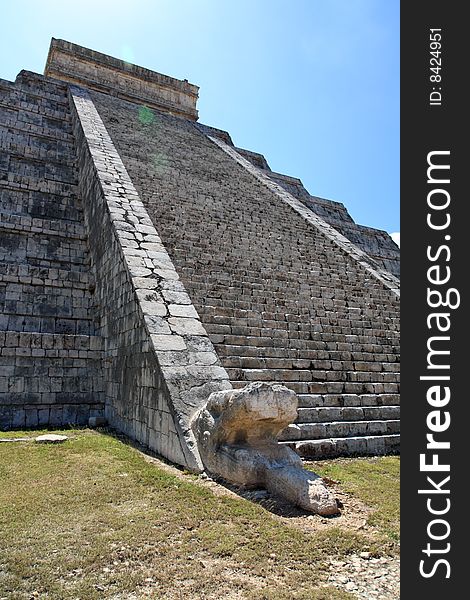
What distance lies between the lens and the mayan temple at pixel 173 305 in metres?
5.41

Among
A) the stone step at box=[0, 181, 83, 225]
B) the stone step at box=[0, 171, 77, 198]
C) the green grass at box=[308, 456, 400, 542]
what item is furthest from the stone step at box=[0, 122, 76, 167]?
the green grass at box=[308, 456, 400, 542]

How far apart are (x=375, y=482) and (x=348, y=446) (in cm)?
111

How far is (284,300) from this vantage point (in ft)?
26.7

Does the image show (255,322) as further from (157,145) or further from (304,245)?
(157,145)

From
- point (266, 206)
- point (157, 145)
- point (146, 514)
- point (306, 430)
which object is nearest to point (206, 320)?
point (306, 430)

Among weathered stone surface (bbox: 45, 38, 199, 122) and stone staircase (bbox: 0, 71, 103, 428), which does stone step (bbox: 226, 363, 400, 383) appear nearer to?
stone staircase (bbox: 0, 71, 103, 428)

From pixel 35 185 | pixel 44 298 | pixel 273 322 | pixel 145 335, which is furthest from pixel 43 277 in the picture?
pixel 273 322

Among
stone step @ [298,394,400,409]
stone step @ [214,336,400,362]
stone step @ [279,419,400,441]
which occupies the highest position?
stone step @ [214,336,400,362]

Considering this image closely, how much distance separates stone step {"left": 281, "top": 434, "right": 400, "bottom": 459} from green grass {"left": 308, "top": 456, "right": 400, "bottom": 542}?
16 cm

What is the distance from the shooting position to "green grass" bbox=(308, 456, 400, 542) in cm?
335

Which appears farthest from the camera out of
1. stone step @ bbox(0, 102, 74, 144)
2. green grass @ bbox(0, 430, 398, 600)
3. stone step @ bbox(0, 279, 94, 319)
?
stone step @ bbox(0, 102, 74, 144)

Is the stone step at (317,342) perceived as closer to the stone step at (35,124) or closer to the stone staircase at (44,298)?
the stone staircase at (44,298)

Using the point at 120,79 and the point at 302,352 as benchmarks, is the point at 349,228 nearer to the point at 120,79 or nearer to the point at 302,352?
the point at 302,352

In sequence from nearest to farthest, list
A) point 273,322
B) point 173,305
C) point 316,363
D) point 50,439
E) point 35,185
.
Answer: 1. point 50,439
2. point 173,305
3. point 316,363
4. point 273,322
5. point 35,185
